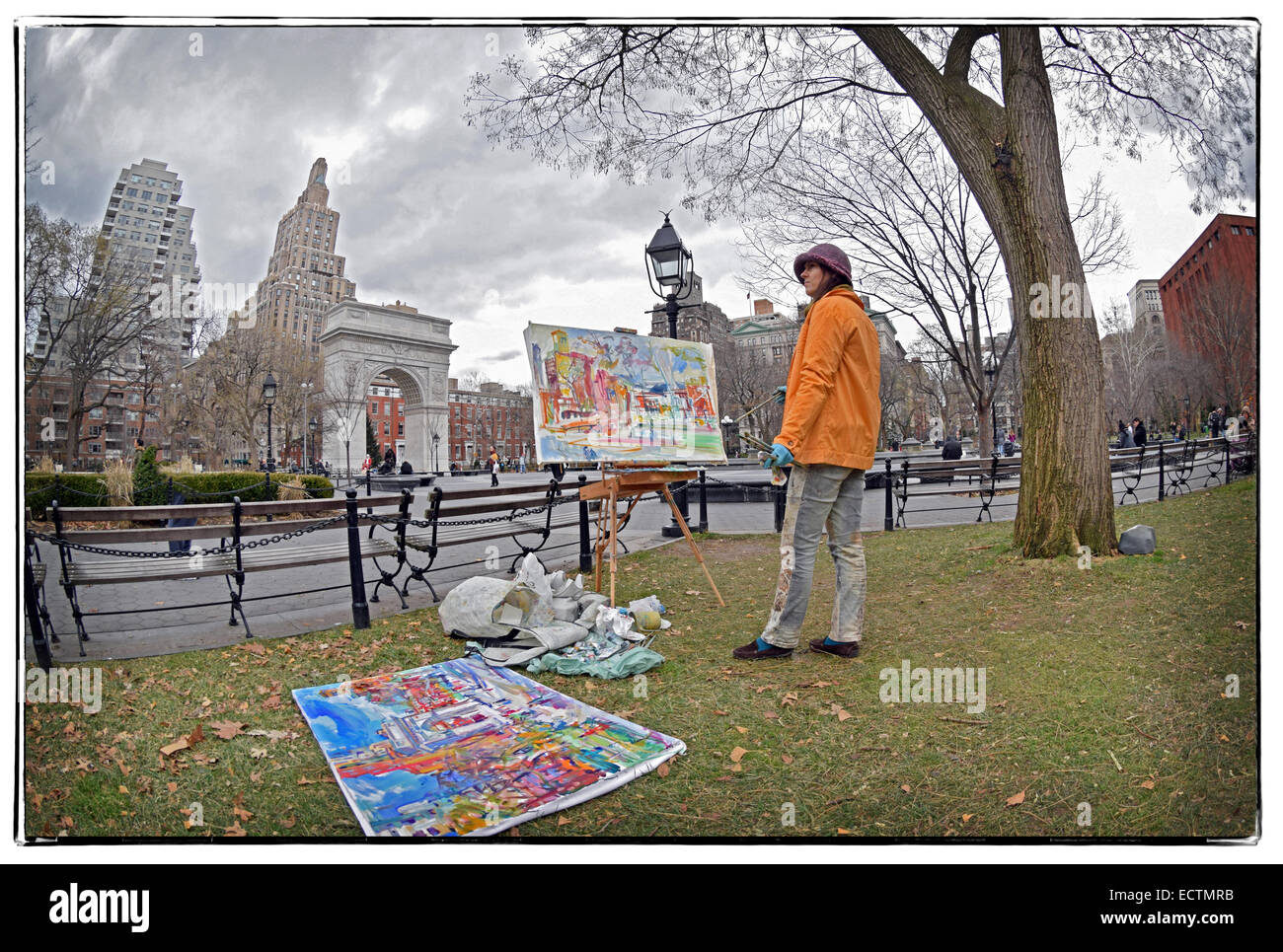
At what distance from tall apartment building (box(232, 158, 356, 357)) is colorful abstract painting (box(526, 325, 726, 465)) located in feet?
5.89

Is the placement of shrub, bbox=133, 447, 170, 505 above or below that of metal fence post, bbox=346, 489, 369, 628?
above

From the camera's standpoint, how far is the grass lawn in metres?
1.99

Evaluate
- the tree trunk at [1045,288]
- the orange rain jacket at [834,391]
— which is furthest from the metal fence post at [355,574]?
the tree trunk at [1045,288]

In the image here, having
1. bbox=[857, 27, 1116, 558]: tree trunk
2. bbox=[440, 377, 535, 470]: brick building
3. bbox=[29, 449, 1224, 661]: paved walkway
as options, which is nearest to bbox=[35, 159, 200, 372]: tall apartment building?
bbox=[29, 449, 1224, 661]: paved walkway

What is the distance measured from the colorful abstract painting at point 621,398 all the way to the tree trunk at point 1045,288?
225 centimetres

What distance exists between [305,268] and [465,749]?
18.8ft

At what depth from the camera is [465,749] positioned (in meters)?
2.45

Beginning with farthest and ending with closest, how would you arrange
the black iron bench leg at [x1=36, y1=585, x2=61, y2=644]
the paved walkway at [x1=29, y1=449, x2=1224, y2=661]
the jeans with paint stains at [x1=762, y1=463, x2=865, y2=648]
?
the paved walkway at [x1=29, y1=449, x2=1224, y2=661] → the jeans with paint stains at [x1=762, y1=463, x2=865, y2=648] → the black iron bench leg at [x1=36, y1=585, x2=61, y2=644]

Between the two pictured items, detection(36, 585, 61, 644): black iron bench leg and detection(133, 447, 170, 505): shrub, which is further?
detection(133, 447, 170, 505): shrub

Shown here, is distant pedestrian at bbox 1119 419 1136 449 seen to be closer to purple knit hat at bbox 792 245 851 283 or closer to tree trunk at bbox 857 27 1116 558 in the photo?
tree trunk at bbox 857 27 1116 558

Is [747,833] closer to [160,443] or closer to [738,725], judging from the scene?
[738,725]

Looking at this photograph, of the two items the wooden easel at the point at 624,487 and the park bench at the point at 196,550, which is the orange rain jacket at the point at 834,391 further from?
the park bench at the point at 196,550

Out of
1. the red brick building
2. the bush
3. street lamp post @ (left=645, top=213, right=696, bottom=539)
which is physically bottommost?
the bush
